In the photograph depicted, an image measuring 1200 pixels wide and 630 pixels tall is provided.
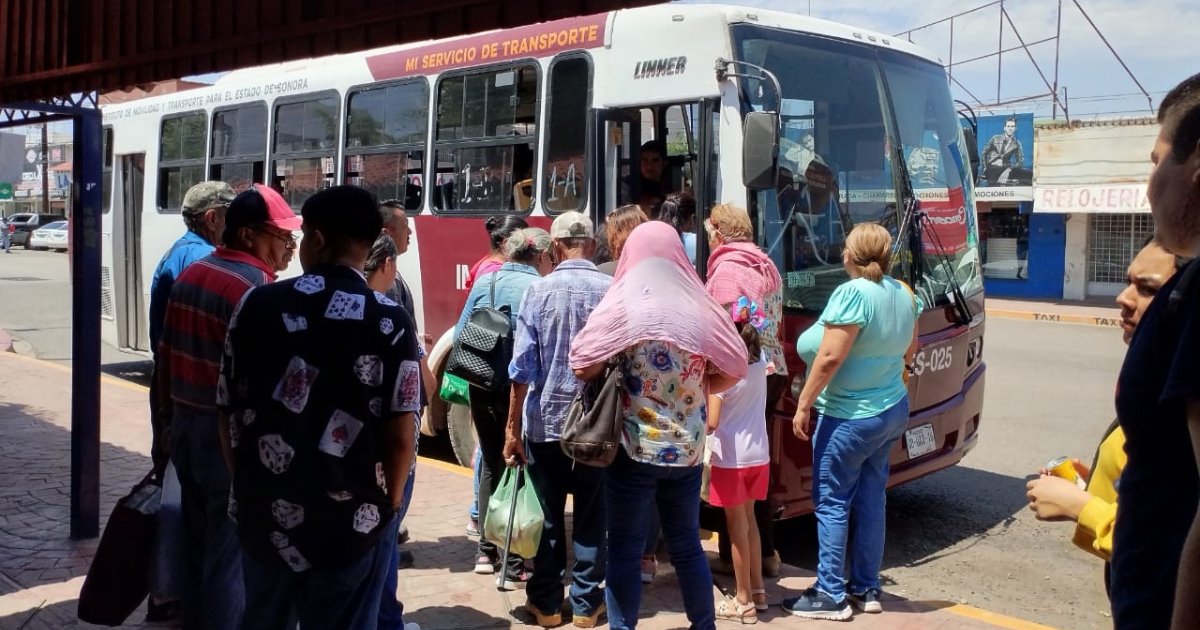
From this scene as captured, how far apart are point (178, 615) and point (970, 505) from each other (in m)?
5.42

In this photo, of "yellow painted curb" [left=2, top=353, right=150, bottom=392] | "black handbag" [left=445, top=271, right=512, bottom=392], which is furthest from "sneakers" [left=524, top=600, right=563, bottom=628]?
"yellow painted curb" [left=2, top=353, right=150, bottom=392]

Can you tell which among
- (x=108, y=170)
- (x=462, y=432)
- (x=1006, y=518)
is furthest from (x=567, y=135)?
(x=108, y=170)

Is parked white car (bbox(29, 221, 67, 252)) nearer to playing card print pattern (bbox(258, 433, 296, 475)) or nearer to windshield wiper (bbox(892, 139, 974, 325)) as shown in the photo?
windshield wiper (bbox(892, 139, 974, 325))

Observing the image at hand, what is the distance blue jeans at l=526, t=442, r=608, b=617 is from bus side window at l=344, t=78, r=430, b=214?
415cm

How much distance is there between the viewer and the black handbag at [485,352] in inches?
202

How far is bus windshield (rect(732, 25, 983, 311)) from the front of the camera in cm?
611

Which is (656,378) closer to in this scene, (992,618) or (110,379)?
(992,618)

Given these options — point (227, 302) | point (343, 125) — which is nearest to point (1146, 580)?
point (227, 302)

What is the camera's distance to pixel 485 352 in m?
5.12

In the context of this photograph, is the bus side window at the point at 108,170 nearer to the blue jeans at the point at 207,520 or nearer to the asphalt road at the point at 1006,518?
the asphalt road at the point at 1006,518

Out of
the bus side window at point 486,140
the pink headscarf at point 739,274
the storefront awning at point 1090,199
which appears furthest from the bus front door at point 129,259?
the storefront awning at point 1090,199

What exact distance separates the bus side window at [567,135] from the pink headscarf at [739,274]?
6.66 ft

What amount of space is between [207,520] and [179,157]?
8.59 m

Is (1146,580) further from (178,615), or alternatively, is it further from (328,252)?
(178,615)
